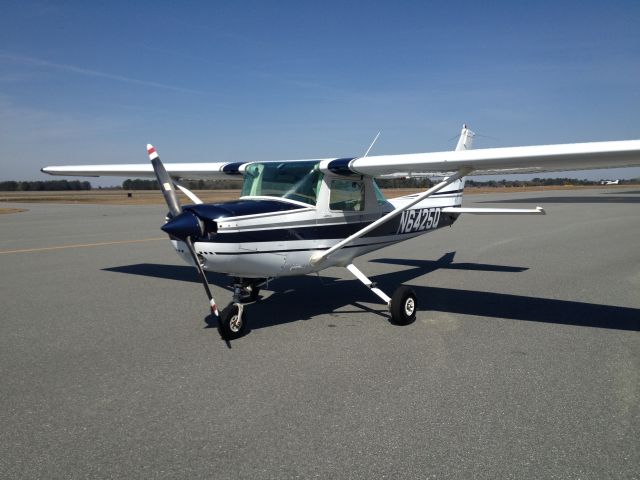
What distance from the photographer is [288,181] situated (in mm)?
6586

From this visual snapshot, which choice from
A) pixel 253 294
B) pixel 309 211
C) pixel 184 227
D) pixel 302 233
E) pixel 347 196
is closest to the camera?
pixel 184 227

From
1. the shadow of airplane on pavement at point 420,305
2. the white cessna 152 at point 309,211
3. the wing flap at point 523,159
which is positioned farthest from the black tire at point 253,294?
the wing flap at point 523,159

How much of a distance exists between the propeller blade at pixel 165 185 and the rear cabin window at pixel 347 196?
6.66ft

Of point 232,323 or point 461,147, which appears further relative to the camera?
point 461,147

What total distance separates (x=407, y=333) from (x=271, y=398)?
2350mm

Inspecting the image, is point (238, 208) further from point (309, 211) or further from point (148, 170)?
point (148, 170)

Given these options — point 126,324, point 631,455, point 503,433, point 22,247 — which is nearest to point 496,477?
point 503,433

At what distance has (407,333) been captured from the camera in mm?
5961

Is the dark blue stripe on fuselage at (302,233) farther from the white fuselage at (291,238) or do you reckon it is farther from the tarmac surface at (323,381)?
the tarmac surface at (323,381)

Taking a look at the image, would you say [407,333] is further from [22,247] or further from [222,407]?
[22,247]

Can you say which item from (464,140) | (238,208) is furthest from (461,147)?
(238,208)

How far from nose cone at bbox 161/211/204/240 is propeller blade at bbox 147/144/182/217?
560 millimetres

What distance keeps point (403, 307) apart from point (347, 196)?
5.83ft

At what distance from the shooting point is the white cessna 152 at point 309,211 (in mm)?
5434
